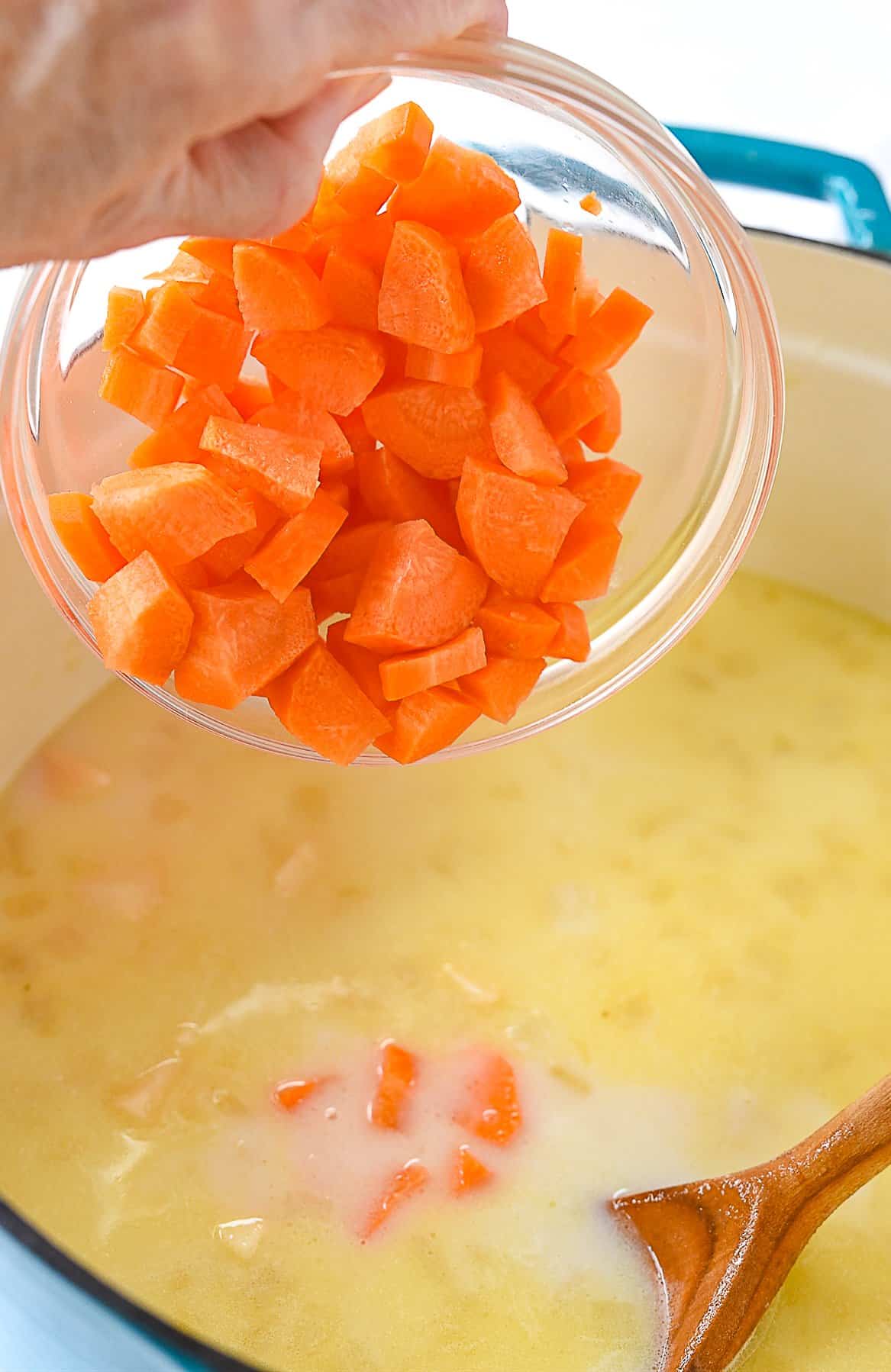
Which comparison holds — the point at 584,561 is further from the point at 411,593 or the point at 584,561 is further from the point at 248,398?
the point at 248,398

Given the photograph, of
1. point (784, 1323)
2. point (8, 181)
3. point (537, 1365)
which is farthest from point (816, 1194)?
point (8, 181)

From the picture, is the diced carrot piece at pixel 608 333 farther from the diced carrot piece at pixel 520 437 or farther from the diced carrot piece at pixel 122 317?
the diced carrot piece at pixel 122 317

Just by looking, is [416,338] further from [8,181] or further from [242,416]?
[8,181]

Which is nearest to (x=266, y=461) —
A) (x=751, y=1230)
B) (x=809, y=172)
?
(x=751, y=1230)

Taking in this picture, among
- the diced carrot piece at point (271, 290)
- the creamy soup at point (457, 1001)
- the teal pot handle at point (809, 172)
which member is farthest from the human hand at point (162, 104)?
the teal pot handle at point (809, 172)

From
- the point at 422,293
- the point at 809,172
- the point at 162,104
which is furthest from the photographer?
the point at 809,172

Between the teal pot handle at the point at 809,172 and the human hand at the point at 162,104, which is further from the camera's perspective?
the teal pot handle at the point at 809,172

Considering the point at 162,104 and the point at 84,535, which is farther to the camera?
the point at 84,535
